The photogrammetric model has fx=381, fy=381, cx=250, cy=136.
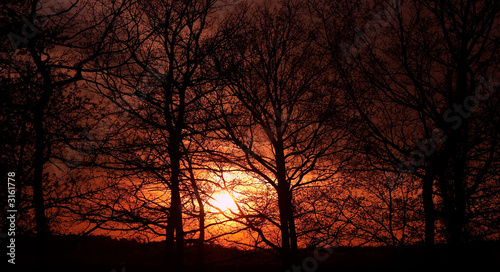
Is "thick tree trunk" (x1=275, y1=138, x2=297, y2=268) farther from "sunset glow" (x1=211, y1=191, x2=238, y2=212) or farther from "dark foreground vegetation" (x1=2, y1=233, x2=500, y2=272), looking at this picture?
"sunset glow" (x1=211, y1=191, x2=238, y2=212)

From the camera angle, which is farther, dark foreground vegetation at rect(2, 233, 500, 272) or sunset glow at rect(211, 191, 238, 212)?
sunset glow at rect(211, 191, 238, 212)

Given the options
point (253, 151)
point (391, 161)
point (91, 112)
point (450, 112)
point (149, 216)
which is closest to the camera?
point (450, 112)

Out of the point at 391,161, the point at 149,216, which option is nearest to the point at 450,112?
the point at 391,161

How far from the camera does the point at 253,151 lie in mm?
14141

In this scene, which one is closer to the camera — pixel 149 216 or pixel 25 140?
pixel 25 140

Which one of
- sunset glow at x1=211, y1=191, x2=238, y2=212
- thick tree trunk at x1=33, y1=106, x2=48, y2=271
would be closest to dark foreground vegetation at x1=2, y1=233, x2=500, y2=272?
thick tree trunk at x1=33, y1=106, x2=48, y2=271

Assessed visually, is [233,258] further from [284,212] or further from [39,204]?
[39,204]

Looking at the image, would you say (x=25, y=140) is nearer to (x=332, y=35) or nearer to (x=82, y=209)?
(x=82, y=209)

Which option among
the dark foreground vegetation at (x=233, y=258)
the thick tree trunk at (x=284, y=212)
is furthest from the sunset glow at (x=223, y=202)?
the thick tree trunk at (x=284, y=212)

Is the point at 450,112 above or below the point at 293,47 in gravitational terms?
below

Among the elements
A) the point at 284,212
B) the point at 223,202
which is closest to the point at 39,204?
the point at 284,212

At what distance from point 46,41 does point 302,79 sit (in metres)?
8.97

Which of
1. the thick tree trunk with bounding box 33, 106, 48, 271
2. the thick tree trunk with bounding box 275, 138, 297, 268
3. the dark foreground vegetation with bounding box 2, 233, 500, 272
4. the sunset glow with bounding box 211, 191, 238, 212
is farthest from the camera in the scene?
the sunset glow with bounding box 211, 191, 238, 212

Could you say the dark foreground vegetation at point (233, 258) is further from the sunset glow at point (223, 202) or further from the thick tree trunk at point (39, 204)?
the sunset glow at point (223, 202)
